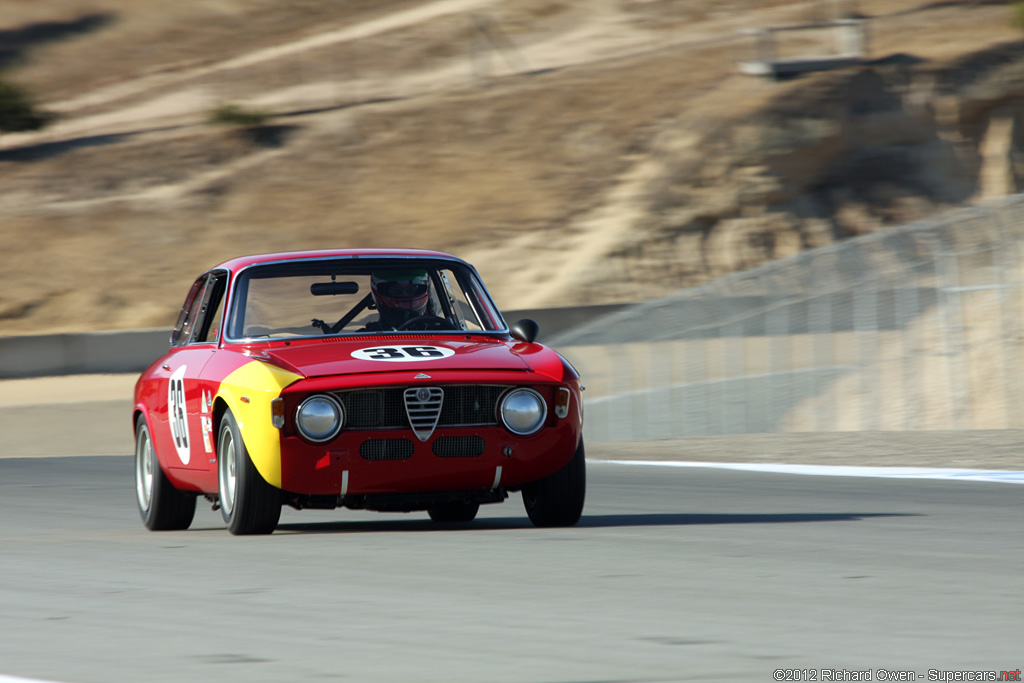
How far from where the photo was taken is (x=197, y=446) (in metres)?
10.1

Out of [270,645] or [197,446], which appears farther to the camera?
[197,446]

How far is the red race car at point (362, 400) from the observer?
29.9 feet

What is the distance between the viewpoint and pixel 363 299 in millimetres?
10414

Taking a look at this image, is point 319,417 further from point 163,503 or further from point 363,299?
point 163,503

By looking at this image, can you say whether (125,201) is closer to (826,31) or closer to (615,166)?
(615,166)

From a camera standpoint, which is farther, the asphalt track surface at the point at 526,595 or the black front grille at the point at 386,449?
the black front grille at the point at 386,449

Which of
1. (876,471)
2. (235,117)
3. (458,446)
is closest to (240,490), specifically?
(458,446)

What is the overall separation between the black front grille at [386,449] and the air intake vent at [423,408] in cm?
9

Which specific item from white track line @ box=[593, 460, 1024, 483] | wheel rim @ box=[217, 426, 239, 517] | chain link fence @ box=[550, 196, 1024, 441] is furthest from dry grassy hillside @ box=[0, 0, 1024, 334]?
wheel rim @ box=[217, 426, 239, 517]

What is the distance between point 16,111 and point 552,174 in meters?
18.0

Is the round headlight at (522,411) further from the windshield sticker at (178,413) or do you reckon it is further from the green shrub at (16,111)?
the green shrub at (16,111)

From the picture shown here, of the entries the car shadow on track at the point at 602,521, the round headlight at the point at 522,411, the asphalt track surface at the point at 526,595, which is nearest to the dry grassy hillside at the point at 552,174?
the car shadow on track at the point at 602,521

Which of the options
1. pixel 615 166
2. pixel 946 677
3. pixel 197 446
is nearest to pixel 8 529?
pixel 197 446

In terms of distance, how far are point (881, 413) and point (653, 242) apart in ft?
58.6
